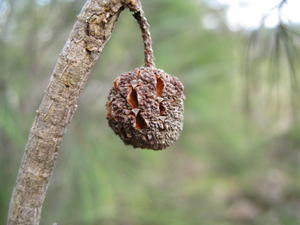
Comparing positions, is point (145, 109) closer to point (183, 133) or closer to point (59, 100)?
point (59, 100)

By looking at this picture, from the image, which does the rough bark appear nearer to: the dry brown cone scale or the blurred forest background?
the dry brown cone scale

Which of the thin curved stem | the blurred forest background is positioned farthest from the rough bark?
the blurred forest background

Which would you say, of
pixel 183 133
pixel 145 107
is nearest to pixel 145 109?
pixel 145 107

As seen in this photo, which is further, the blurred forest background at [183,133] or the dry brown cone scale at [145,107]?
the blurred forest background at [183,133]

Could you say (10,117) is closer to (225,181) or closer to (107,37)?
(107,37)

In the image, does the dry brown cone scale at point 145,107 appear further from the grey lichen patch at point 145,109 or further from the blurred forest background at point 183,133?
the blurred forest background at point 183,133

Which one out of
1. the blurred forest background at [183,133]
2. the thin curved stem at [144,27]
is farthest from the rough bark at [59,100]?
the blurred forest background at [183,133]
